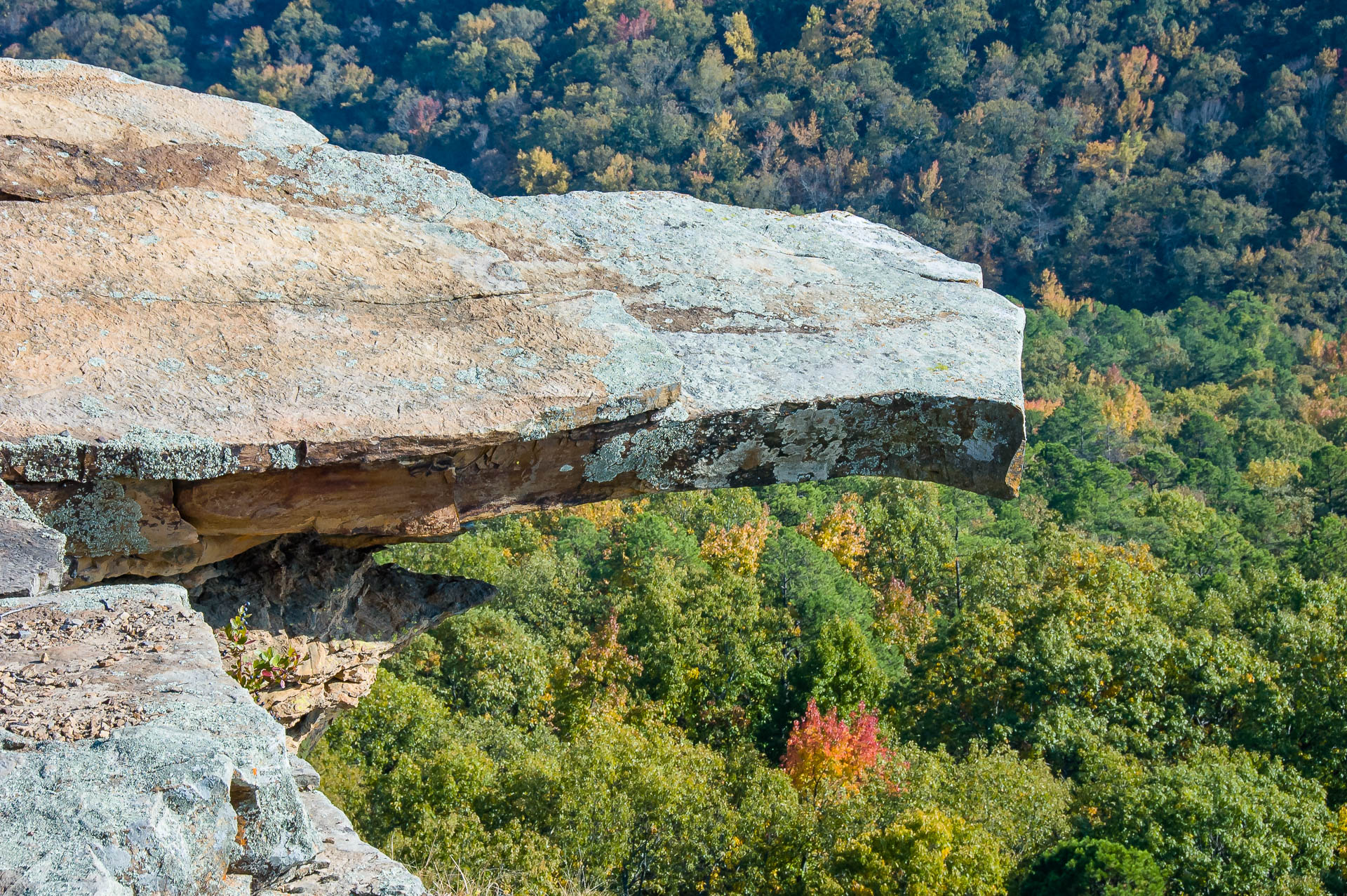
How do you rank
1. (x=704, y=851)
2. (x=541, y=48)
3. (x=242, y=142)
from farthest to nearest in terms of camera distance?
(x=541, y=48) → (x=704, y=851) → (x=242, y=142)

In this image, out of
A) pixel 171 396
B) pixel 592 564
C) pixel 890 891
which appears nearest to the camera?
pixel 171 396

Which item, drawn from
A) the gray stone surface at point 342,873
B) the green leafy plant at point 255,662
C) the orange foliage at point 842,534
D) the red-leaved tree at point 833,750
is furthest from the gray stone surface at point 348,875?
the orange foliage at point 842,534

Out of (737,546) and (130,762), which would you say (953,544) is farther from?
(130,762)

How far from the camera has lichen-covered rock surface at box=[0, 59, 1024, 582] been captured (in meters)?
4.05

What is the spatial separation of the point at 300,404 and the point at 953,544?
36.0m

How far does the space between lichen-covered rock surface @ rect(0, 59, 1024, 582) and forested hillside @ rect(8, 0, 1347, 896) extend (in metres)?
4.19

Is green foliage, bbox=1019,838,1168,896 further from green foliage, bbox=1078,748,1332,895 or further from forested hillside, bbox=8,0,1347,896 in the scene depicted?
green foliage, bbox=1078,748,1332,895

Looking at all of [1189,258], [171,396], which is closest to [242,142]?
[171,396]

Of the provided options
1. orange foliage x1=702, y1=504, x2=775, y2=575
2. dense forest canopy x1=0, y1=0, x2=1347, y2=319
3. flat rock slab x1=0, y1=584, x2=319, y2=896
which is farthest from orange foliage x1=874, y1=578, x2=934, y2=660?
dense forest canopy x1=0, y1=0, x2=1347, y2=319

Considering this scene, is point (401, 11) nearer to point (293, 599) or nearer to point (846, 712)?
point (846, 712)

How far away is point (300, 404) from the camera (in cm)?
415

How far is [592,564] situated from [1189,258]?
66.2m

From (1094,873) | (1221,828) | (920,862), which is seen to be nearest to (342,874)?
(920,862)

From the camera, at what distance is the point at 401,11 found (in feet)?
370
